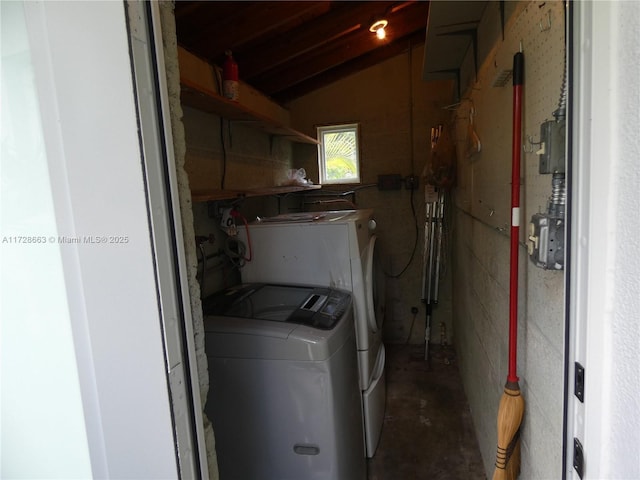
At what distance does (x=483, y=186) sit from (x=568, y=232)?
54.2 inches

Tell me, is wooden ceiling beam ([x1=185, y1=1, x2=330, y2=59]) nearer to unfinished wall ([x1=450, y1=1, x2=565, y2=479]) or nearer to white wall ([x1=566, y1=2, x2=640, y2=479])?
unfinished wall ([x1=450, y1=1, x2=565, y2=479])

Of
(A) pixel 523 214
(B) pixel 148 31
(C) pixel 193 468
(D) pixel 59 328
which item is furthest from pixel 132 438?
(A) pixel 523 214

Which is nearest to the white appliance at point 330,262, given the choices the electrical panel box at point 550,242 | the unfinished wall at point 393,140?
the electrical panel box at point 550,242

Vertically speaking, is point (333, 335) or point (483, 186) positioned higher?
point (483, 186)

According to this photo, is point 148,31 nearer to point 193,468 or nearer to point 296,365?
point 193,468

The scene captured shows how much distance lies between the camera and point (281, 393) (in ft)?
4.94

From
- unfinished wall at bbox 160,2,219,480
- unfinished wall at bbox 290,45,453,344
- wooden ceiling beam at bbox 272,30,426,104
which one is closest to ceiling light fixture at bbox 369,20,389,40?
wooden ceiling beam at bbox 272,30,426,104

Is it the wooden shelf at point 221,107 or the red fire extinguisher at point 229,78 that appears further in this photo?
the red fire extinguisher at point 229,78

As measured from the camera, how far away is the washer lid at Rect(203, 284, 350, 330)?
1606mm

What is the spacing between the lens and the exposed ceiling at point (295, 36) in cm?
201

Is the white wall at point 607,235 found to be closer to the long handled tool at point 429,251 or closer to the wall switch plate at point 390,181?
the long handled tool at point 429,251

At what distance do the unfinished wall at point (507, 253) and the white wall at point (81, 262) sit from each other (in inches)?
34.3

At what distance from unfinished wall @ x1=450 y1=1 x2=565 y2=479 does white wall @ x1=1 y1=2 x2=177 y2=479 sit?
872 mm

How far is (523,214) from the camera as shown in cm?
121
